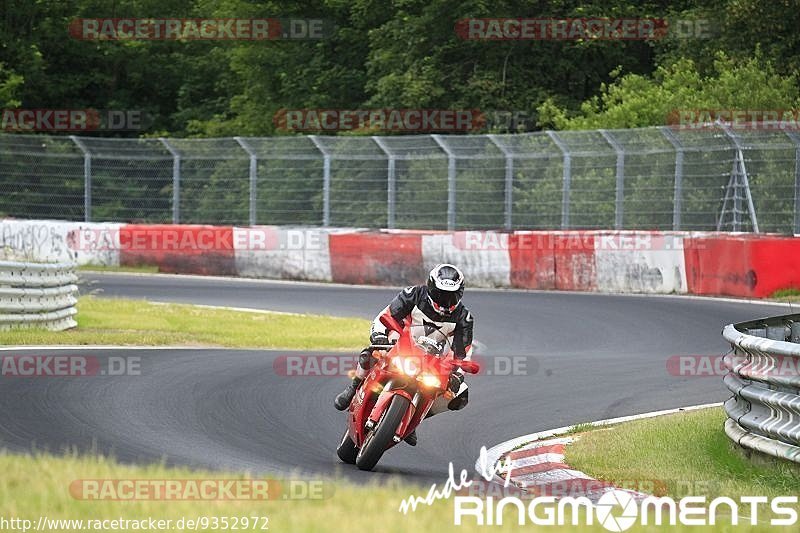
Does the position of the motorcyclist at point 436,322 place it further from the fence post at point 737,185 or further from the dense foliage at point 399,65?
the dense foliage at point 399,65

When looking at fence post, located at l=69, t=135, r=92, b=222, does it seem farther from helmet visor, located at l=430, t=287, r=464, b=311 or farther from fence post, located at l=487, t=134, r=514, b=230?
helmet visor, located at l=430, t=287, r=464, b=311

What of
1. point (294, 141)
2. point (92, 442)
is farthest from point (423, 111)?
point (92, 442)

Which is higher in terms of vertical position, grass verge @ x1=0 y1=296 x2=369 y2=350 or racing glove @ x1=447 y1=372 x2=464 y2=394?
racing glove @ x1=447 y1=372 x2=464 y2=394

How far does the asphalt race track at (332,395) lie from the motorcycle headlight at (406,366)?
636mm

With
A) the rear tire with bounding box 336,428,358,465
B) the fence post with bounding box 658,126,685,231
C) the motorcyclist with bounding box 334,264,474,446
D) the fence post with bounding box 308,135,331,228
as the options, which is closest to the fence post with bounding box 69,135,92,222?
the fence post with bounding box 308,135,331,228

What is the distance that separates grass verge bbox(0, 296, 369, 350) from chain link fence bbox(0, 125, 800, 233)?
5.82 m

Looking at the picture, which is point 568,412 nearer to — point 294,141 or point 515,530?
point 515,530

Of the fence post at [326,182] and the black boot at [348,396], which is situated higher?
the fence post at [326,182]

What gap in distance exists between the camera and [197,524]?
592 cm

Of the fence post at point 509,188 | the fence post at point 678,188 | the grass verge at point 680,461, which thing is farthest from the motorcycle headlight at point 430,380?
the fence post at point 509,188

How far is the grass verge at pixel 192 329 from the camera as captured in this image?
51.8 feet

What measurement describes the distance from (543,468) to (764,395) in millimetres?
1474

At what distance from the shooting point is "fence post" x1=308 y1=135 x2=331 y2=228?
1016 inches

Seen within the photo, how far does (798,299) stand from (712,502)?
1322cm
